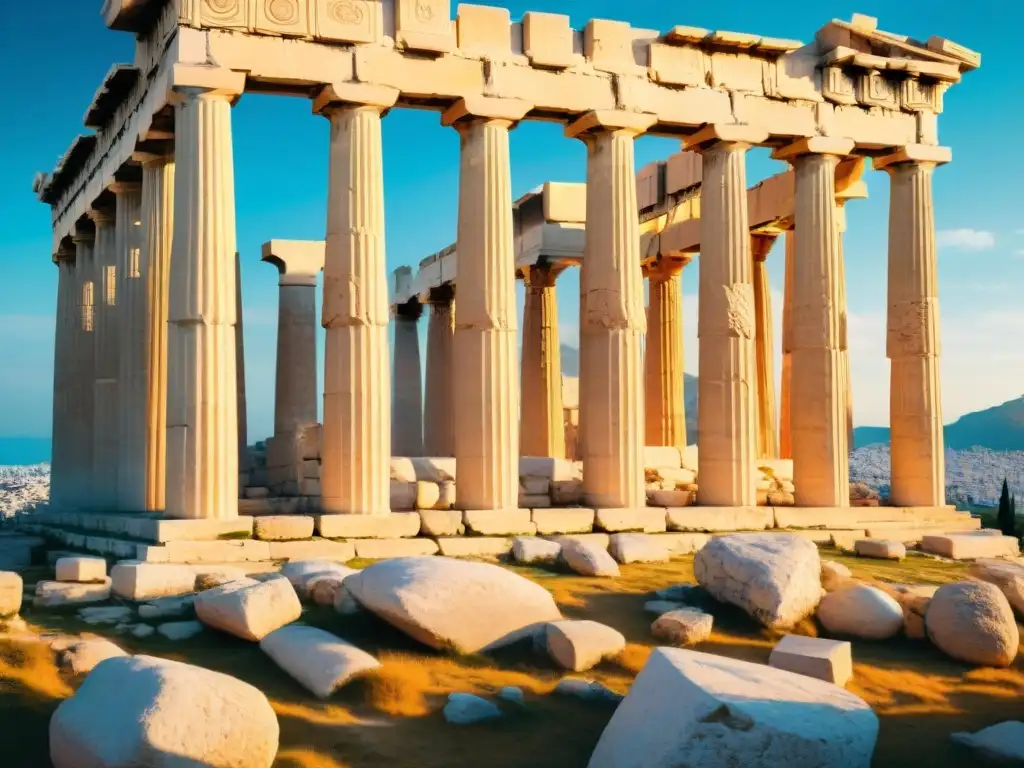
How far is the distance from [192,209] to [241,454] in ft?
31.9

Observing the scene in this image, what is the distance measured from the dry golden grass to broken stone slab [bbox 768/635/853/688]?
0.32 metres

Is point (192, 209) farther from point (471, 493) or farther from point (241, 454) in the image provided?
point (241, 454)


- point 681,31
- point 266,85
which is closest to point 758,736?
point 266,85

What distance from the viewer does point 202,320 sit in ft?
65.2

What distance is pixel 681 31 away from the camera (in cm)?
2334

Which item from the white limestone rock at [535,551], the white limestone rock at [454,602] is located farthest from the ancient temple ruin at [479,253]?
the white limestone rock at [454,602]

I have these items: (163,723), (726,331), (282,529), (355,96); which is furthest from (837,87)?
(163,723)

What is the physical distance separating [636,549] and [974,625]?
6854 mm

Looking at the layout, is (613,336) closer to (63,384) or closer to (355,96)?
(355,96)

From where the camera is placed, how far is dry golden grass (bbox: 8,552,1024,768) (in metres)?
10.2

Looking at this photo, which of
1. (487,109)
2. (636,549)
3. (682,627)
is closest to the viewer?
(682,627)

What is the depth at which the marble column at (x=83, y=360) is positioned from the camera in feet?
99.1

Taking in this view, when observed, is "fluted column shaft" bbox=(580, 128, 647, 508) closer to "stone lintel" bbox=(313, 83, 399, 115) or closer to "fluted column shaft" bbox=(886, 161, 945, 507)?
"stone lintel" bbox=(313, 83, 399, 115)

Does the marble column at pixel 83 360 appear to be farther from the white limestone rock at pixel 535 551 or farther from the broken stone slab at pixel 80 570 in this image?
the white limestone rock at pixel 535 551
